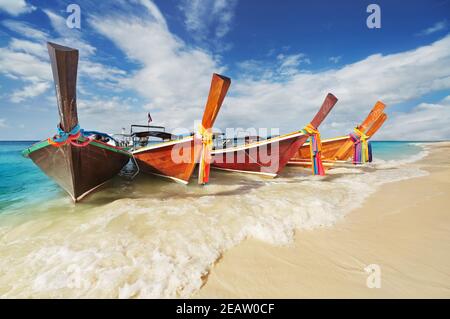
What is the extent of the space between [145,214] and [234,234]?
7.59ft

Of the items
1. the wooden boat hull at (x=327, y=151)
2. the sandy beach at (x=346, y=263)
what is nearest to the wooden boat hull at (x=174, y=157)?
the sandy beach at (x=346, y=263)

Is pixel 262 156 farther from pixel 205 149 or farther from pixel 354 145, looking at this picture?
pixel 354 145

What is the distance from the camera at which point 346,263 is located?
8.11 ft

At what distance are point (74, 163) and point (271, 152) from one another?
25.0 feet

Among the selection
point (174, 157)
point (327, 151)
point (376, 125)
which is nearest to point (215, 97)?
point (174, 157)

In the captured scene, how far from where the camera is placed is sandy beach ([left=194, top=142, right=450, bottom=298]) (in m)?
2.00

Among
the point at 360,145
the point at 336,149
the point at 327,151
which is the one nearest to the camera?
the point at 360,145

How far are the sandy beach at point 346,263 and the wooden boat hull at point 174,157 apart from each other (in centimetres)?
451

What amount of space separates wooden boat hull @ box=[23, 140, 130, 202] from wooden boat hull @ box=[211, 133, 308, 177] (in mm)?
5727

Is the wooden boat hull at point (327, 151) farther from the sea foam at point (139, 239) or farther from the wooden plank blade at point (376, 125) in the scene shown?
the sea foam at point (139, 239)

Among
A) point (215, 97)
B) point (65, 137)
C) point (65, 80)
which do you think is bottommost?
point (65, 137)

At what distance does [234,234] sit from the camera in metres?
3.31
